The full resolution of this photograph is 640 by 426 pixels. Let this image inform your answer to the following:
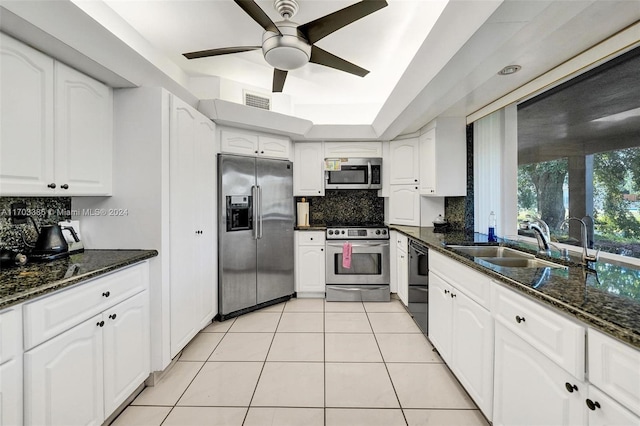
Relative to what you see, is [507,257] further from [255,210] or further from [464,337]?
[255,210]

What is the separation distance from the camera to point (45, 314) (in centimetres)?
116

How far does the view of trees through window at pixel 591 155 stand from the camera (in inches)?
60.5

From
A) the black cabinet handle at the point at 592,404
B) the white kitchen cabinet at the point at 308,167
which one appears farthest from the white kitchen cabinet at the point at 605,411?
the white kitchen cabinet at the point at 308,167

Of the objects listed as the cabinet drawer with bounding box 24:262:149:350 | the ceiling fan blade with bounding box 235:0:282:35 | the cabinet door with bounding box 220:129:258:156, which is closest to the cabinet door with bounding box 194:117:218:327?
the cabinet door with bounding box 220:129:258:156

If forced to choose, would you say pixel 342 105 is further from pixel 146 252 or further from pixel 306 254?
pixel 146 252

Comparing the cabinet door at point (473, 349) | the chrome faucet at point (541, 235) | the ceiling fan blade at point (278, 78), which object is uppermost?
the ceiling fan blade at point (278, 78)

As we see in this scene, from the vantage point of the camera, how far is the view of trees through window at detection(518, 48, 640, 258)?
154 cm

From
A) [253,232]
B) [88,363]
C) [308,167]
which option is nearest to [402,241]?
[308,167]

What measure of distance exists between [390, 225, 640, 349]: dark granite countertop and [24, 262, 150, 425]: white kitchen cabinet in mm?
1995

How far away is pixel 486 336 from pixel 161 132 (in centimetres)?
236

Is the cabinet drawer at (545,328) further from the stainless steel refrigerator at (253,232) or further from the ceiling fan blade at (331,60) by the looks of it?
the stainless steel refrigerator at (253,232)

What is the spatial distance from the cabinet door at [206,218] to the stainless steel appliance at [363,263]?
4.65ft

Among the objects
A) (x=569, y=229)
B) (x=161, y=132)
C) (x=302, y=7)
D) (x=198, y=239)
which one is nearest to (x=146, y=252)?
(x=198, y=239)

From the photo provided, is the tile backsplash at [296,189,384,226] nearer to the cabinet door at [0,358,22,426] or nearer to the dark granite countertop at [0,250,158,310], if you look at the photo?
the dark granite countertop at [0,250,158,310]
